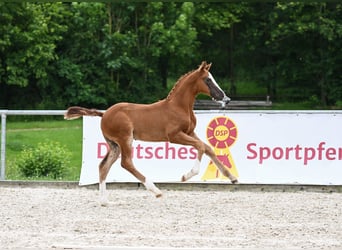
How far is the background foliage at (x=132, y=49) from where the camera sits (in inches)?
1088

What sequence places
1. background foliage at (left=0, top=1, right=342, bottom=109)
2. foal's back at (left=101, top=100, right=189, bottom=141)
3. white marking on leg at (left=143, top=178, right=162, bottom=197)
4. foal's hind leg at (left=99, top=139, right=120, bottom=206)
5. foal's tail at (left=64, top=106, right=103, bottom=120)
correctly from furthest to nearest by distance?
background foliage at (left=0, top=1, right=342, bottom=109), foal's hind leg at (left=99, top=139, right=120, bottom=206), foal's tail at (left=64, top=106, right=103, bottom=120), foal's back at (left=101, top=100, right=189, bottom=141), white marking on leg at (left=143, top=178, right=162, bottom=197)

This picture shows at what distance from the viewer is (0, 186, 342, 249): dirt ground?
8.50 m

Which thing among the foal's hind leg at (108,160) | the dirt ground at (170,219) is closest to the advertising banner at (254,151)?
the dirt ground at (170,219)

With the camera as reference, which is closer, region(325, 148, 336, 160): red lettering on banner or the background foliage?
region(325, 148, 336, 160): red lettering on banner

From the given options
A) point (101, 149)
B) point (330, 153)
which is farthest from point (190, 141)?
point (330, 153)

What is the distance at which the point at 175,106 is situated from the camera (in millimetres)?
11422

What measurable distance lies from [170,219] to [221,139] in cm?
349

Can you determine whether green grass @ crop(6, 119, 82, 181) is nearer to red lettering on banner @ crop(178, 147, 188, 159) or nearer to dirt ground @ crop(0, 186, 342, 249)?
red lettering on banner @ crop(178, 147, 188, 159)

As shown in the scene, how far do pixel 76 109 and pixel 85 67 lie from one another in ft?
60.4

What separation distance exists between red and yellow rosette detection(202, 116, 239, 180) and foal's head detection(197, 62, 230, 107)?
7.66ft

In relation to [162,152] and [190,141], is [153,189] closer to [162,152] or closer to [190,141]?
[190,141]

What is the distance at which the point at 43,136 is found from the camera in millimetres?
22094

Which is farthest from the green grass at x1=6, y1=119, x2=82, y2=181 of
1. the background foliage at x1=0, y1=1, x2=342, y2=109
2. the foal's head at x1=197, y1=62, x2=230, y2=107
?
the foal's head at x1=197, y1=62, x2=230, y2=107

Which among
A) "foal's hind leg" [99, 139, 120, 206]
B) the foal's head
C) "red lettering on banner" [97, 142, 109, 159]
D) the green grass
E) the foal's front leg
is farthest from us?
the green grass
